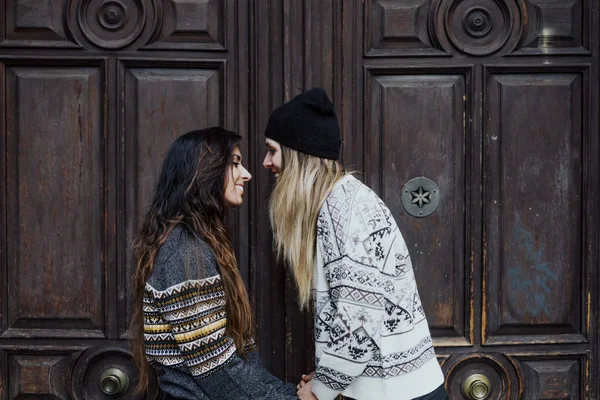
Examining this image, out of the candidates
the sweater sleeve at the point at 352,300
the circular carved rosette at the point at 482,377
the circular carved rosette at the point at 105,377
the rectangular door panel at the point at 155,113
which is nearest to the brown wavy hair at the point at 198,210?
the sweater sleeve at the point at 352,300

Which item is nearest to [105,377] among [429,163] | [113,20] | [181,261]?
[181,261]

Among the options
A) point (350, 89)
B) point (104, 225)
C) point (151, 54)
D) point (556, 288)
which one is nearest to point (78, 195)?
point (104, 225)

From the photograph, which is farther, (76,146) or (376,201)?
(76,146)

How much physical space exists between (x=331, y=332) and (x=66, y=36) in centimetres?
168

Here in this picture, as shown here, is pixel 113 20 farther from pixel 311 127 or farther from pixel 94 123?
pixel 311 127

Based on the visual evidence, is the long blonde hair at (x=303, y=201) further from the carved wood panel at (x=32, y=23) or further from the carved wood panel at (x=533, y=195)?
the carved wood panel at (x=32, y=23)

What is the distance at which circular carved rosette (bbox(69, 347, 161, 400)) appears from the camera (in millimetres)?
3066

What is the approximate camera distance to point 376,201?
230cm

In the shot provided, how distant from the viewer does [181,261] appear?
2182 mm

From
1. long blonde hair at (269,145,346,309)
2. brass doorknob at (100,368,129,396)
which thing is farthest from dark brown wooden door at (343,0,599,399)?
brass doorknob at (100,368,129,396)

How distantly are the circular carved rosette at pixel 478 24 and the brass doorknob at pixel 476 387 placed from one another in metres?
1.31

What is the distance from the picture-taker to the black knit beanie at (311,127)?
2.33m

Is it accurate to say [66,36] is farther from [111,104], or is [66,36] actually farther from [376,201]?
[376,201]

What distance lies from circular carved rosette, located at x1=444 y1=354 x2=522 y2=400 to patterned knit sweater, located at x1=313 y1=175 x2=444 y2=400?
791 mm
